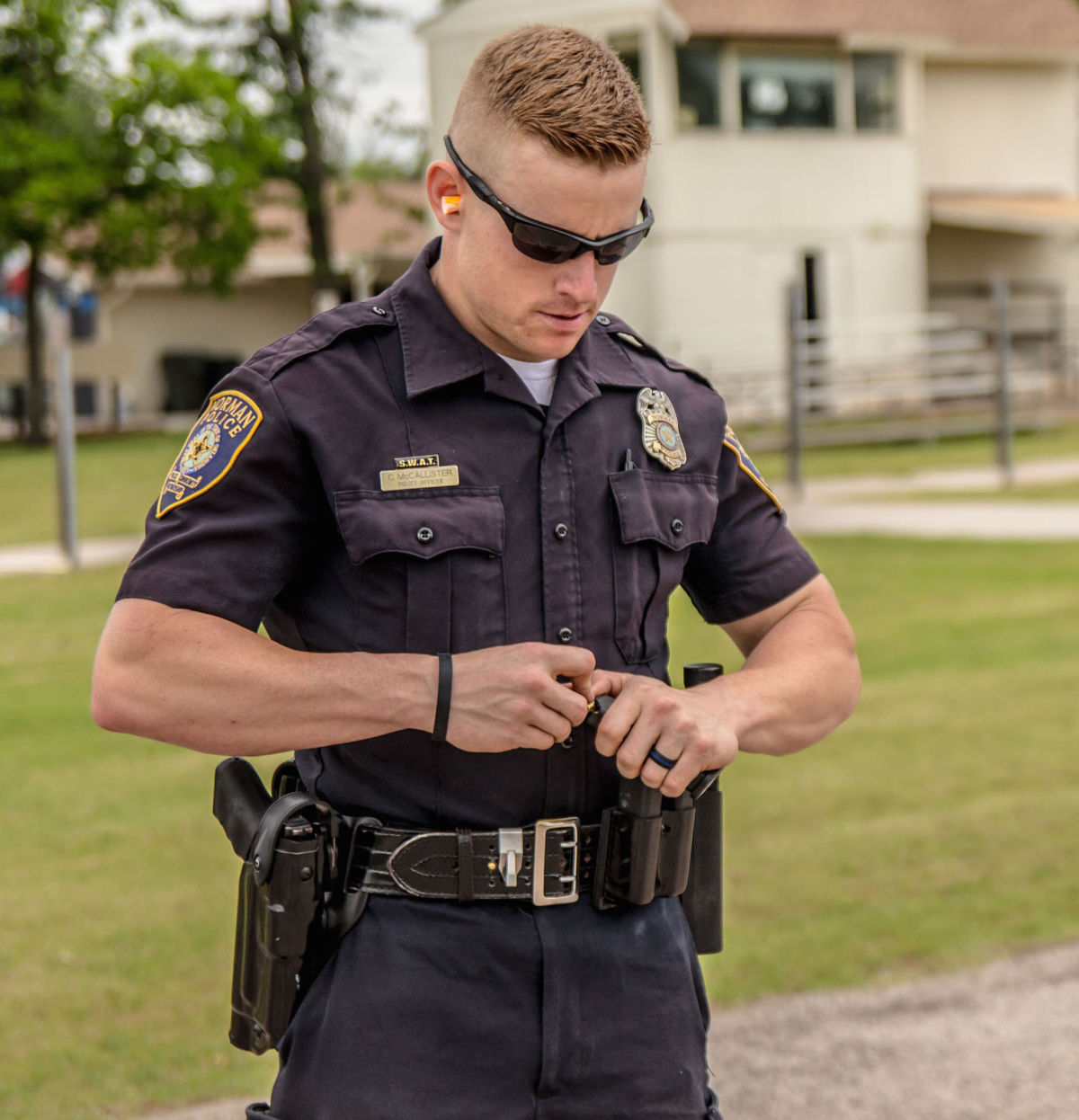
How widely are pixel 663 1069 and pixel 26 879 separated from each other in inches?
145

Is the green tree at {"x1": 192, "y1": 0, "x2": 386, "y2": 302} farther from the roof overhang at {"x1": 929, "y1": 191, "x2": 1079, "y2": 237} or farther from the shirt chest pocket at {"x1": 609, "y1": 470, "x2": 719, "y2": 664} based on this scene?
the shirt chest pocket at {"x1": 609, "y1": 470, "x2": 719, "y2": 664}

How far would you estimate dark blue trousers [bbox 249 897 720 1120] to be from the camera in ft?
6.68

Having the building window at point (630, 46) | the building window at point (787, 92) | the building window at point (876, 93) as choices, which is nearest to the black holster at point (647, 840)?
the building window at point (630, 46)

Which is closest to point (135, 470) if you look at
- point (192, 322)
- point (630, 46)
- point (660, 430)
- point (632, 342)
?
point (630, 46)

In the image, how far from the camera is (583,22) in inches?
1022

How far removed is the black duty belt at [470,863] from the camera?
2.07 metres

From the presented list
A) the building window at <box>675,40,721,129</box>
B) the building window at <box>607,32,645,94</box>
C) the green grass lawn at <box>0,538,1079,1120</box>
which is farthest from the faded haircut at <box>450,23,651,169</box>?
the building window at <box>675,40,721,129</box>

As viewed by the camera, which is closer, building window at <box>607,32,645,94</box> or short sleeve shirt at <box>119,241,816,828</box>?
short sleeve shirt at <box>119,241,816,828</box>

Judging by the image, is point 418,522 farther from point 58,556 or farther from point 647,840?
point 58,556

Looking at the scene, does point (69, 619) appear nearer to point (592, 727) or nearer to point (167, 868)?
point (167, 868)

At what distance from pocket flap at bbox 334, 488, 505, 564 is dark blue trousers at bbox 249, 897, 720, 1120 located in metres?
0.46

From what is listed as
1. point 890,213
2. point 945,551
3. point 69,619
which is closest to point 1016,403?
point 890,213

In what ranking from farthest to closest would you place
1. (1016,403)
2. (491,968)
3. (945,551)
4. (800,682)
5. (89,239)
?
(89,239) < (1016,403) < (945,551) < (800,682) < (491,968)

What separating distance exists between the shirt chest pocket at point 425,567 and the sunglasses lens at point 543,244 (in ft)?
1.02
